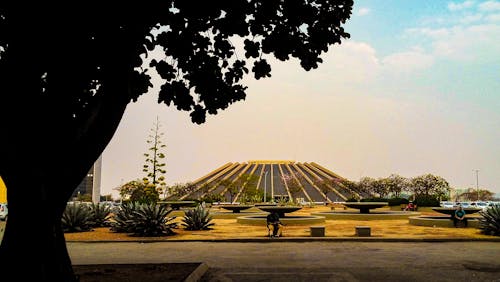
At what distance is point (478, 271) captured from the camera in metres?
9.91

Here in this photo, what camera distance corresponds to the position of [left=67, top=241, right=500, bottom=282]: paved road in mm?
9398

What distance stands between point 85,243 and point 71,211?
419 centimetres

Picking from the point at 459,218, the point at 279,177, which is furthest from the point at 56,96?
the point at 279,177

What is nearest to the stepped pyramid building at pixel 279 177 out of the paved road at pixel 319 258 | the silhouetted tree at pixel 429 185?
the silhouetted tree at pixel 429 185

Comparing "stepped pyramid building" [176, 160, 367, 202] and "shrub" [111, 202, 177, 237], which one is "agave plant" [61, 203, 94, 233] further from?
"stepped pyramid building" [176, 160, 367, 202]

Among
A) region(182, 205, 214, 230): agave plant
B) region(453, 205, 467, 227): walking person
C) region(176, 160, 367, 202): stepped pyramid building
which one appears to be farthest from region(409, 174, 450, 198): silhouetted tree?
region(182, 205, 214, 230): agave plant

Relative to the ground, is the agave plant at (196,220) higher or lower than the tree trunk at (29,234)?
lower

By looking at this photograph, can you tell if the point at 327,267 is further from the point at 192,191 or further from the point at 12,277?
the point at 192,191

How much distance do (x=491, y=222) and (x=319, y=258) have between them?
33.9 ft

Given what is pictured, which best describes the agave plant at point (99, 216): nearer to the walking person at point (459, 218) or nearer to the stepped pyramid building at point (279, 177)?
the walking person at point (459, 218)

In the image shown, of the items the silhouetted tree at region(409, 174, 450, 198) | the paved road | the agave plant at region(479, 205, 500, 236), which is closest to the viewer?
the paved road

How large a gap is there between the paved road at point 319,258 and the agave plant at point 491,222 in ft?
6.71

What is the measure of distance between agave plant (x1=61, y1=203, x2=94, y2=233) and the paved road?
3.90 meters

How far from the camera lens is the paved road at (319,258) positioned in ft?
30.8
